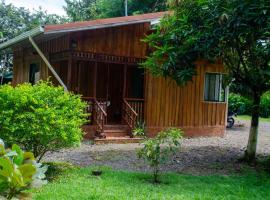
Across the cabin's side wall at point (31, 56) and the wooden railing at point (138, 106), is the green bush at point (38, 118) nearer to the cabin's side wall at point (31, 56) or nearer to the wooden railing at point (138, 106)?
the cabin's side wall at point (31, 56)

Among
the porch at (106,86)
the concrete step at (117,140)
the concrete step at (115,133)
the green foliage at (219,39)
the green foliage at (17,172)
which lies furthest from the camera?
the concrete step at (115,133)

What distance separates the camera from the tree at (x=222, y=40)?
8.09 m

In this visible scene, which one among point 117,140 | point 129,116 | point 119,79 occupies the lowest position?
point 117,140

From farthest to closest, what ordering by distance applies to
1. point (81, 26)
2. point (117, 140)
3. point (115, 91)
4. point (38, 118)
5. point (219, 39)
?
point (115, 91) < point (117, 140) < point (81, 26) < point (219, 39) < point (38, 118)

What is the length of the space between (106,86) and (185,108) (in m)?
3.16

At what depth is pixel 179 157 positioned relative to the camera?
418 inches

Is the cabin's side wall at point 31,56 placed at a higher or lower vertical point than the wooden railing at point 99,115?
higher

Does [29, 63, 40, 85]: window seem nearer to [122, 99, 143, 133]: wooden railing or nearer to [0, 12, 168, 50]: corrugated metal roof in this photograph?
[0, 12, 168, 50]: corrugated metal roof

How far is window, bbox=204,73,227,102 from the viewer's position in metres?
15.8

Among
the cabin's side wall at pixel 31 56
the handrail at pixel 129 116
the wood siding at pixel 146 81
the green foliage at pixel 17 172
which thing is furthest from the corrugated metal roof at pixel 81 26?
the green foliage at pixel 17 172

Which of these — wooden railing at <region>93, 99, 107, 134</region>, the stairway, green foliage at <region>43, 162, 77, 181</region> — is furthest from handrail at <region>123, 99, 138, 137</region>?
green foliage at <region>43, 162, 77, 181</region>

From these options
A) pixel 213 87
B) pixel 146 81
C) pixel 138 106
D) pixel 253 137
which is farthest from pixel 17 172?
pixel 213 87

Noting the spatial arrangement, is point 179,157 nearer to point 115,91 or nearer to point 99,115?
point 99,115

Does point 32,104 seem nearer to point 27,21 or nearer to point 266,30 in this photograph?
point 266,30
